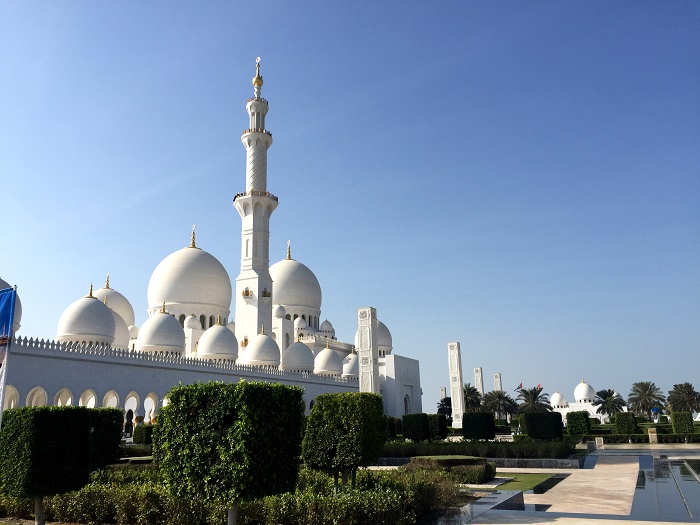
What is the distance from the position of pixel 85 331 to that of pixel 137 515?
25899 mm

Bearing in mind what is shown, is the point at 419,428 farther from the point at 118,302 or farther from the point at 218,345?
the point at 118,302

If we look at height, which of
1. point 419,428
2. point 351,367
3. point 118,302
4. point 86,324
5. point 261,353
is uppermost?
point 118,302

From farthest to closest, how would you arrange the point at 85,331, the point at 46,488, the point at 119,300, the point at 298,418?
the point at 119,300 → the point at 85,331 → the point at 46,488 → the point at 298,418

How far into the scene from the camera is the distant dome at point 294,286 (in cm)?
5378

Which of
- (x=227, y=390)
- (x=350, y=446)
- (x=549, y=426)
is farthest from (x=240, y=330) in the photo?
(x=227, y=390)

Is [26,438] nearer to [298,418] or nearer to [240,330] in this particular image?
[298,418]

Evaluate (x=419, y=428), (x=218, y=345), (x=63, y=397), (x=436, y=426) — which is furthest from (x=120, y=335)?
(x=436, y=426)

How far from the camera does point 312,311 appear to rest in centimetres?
5488

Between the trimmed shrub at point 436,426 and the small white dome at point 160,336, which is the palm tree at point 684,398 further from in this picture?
the small white dome at point 160,336

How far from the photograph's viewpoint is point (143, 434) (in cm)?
2833

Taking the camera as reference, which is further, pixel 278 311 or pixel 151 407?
pixel 278 311

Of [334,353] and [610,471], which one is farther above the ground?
[334,353]

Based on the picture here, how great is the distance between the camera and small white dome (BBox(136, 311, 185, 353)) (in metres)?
37.0

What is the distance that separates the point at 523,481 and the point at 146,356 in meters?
22.9
